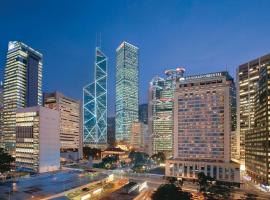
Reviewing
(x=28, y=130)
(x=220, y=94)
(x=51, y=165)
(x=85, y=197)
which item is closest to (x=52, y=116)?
(x=28, y=130)

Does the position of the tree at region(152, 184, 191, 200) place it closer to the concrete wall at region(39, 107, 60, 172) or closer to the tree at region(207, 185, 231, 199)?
the tree at region(207, 185, 231, 199)

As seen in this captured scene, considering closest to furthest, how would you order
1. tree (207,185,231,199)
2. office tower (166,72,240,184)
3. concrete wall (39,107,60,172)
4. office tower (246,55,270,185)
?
1. tree (207,185,231,199)
2. office tower (246,55,270,185)
3. office tower (166,72,240,184)
4. concrete wall (39,107,60,172)

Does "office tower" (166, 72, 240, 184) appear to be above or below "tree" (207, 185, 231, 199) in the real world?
above

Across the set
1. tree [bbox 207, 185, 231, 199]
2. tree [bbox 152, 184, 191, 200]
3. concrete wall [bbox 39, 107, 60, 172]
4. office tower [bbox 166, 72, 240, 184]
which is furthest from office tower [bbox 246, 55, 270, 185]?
concrete wall [bbox 39, 107, 60, 172]

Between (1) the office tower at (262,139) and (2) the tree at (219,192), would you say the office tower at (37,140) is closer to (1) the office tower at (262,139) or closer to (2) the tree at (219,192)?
(2) the tree at (219,192)

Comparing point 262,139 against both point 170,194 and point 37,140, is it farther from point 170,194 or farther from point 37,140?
point 37,140

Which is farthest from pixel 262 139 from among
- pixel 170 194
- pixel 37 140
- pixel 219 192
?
pixel 37 140
